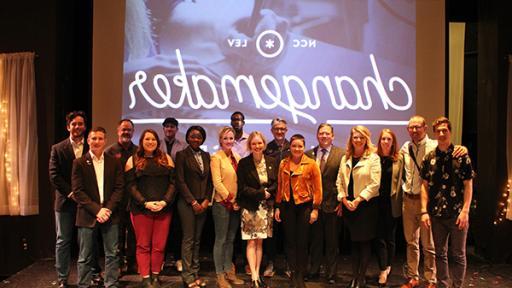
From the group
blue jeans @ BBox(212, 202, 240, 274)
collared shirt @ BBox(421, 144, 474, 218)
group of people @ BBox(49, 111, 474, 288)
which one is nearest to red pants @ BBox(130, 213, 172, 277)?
group of people @ BBox(49, 111, 474, 288)

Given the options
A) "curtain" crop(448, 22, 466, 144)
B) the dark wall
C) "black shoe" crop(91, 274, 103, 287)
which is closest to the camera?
"black shoe" crop(91, 274, 103, 287)

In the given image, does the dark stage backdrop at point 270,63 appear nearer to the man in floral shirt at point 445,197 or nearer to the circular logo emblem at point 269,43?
the circular logo emblem at point 269,43

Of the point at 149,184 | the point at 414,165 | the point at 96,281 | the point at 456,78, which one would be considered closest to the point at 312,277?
the point at 414,165

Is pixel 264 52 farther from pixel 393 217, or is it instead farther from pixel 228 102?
pixel 393 217

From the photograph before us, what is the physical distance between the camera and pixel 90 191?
397 centimetres

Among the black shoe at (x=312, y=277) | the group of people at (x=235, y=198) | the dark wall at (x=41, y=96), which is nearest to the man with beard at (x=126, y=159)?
the group of people at (x=235, y=198)

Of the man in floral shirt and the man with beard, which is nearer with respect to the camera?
the man in floral shirt

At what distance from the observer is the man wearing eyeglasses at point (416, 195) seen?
406 cm

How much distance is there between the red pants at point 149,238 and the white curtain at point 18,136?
1.97 metres

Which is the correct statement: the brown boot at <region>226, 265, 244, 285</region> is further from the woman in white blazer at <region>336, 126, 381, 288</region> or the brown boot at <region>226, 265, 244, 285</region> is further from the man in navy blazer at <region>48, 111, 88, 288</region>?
the man in navy blazer at <region>48, 111, 88, 288</region>

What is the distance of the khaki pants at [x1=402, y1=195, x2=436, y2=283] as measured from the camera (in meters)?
4.10

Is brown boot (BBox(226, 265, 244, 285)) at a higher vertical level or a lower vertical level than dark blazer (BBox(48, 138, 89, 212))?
lower

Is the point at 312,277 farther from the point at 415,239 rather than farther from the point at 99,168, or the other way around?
the point at 99,168

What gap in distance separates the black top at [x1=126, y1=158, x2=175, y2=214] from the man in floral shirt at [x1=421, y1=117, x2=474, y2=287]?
2.15 metres
